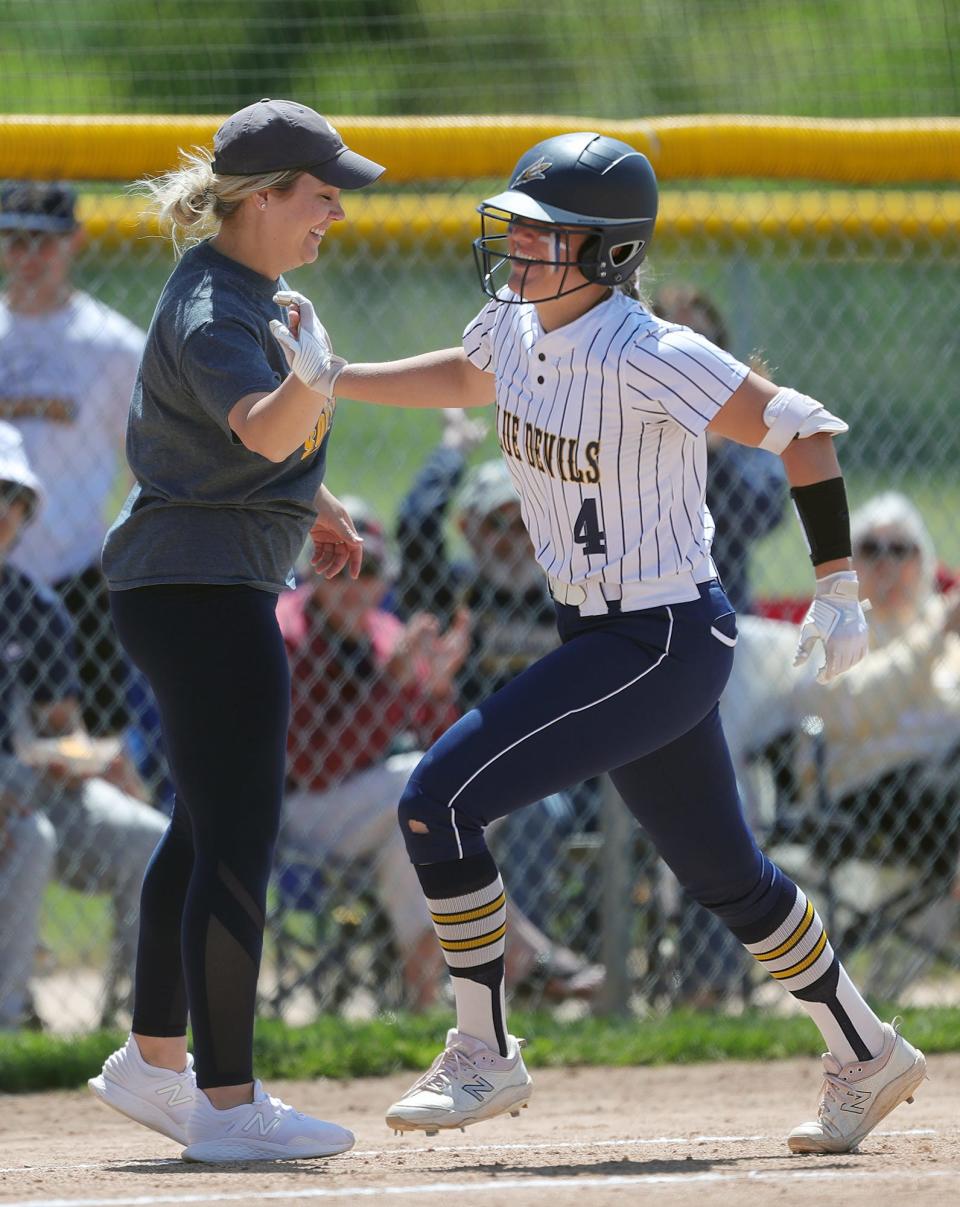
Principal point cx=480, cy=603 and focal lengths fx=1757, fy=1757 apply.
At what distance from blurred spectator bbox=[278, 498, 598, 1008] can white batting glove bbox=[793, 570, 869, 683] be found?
2208mm

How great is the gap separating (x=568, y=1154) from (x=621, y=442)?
1.30 meters

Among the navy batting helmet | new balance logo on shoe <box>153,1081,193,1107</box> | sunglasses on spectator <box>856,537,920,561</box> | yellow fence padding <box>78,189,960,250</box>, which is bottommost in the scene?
new balance logo on shoe <box>153,1081,193,1107</box>

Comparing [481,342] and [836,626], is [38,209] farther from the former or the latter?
[836,626]

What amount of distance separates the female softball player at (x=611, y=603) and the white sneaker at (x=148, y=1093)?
1.62ft

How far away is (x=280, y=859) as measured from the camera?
5023 millimetres

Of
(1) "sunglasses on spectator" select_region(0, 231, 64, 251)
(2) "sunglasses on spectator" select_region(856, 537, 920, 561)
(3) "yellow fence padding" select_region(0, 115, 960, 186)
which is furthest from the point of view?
(2) "sunglasses on spectator" select_region(856, 537, 920, 561)

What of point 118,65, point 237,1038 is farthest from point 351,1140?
point 118,65

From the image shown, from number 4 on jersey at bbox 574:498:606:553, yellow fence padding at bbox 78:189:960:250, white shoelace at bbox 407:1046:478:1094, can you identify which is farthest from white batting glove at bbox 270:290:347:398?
yellow fence padding at bbox 78:189:960:250

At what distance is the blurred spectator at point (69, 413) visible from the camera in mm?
5148

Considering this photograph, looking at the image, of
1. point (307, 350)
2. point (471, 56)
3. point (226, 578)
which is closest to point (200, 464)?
point (226, 578)

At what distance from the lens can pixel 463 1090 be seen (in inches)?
116

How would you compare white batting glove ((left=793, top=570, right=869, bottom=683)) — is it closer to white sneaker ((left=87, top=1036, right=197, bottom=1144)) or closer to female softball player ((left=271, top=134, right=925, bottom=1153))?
female softball player ((left=271, top=134, right=925, bottom=1153))

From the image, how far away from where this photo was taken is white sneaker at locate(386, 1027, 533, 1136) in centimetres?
291

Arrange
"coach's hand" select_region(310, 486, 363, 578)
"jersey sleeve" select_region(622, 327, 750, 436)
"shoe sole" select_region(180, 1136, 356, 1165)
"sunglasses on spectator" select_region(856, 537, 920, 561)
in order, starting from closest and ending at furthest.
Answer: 1. "jersey sleeve" select_region(622, 327, 750, 436)
2. "shoe sole" select_region(180, 1136, 356, 1165)
3. "coach's hand" select_region(310, 486, 363, 578)
4. "sunglasses on spectator" select_region(856, 537, 920, 561)
